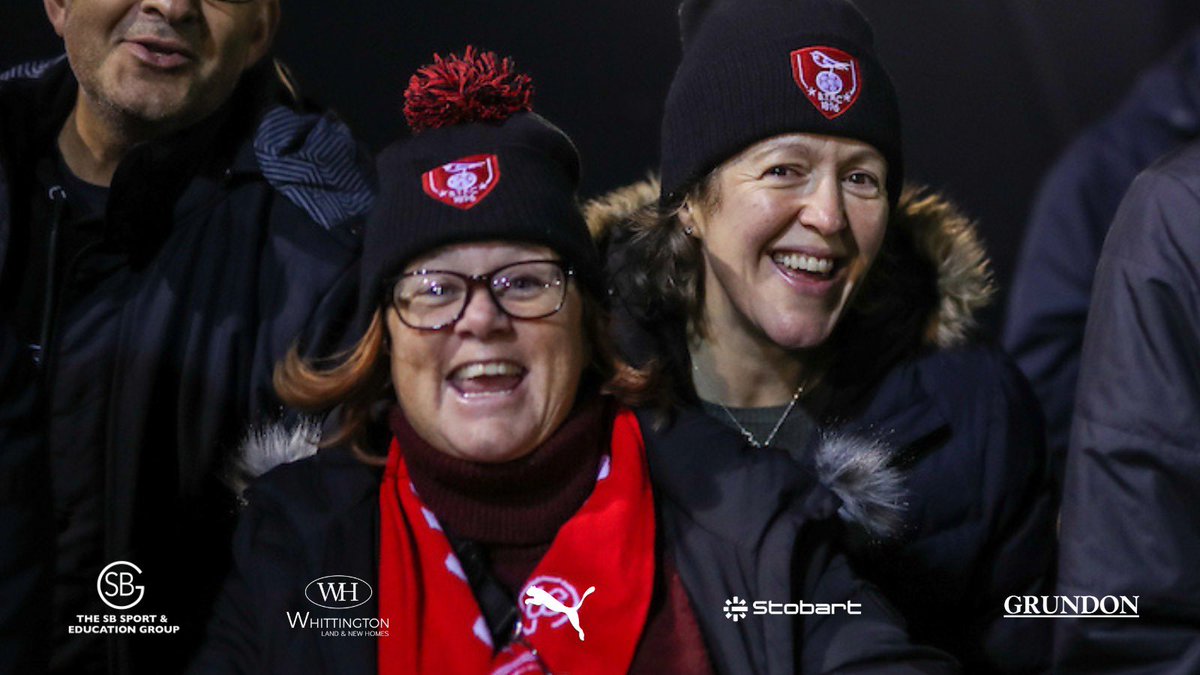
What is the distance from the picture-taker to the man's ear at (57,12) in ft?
6.31

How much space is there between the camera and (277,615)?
1.63 m

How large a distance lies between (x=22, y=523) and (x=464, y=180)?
596 millimetres

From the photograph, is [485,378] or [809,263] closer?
[485,378]

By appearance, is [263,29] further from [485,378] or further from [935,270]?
[935,270]

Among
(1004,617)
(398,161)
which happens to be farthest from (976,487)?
(398,161)

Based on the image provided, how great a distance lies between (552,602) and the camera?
1.63 m

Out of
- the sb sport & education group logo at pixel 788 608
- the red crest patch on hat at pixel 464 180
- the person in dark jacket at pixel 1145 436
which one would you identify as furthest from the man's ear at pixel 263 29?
the person in dark jacket at pixel 1145 436

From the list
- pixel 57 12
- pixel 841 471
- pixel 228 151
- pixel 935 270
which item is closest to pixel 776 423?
pixel 841 471

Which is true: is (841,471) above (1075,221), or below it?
below

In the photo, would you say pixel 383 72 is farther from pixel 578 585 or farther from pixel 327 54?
pixel 578 585

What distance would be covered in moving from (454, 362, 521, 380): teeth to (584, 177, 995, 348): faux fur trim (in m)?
0.43

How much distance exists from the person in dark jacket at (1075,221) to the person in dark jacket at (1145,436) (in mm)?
545

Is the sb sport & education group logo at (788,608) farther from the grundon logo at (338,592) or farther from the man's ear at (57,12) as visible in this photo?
the man's ear at (57,12)

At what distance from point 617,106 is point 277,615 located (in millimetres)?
821
